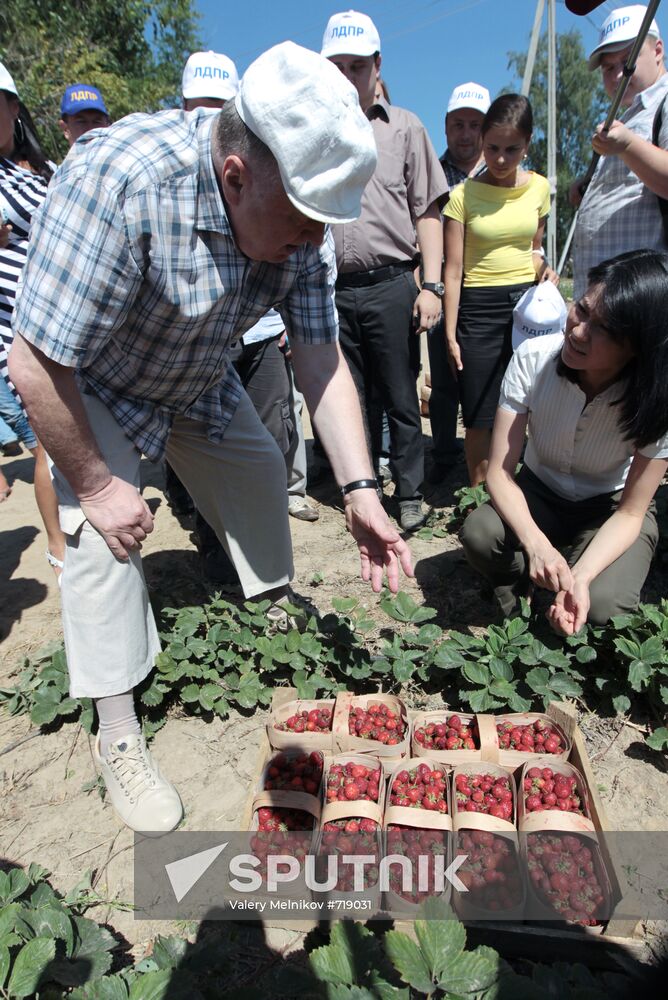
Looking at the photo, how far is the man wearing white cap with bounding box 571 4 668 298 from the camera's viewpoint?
104 inches

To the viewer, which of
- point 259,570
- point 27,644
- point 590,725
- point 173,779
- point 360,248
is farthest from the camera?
point 360,248

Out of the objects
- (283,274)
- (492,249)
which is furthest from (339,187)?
(492,249)

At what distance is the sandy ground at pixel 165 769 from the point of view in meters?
1.91

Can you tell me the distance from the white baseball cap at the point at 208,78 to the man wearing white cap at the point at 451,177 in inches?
52.7

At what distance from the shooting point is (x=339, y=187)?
4.63ft

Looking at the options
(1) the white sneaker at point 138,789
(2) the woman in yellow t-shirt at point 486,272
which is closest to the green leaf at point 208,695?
(1) the white sneaker at point 138,789

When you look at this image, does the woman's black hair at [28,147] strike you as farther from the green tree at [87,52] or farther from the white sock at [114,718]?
the green tree at [87,52]

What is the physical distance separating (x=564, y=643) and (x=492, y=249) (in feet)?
7.21

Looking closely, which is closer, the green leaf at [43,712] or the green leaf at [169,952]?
the green leaf at [169,952]

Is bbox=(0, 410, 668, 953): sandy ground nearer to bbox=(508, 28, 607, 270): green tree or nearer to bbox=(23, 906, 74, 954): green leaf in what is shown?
bbox=(23, 906, 74, 954): green leaf

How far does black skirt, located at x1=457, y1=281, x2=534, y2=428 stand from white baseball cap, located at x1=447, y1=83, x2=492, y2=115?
49.5 inches

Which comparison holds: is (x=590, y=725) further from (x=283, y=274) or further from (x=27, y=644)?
(x=27, y=644)

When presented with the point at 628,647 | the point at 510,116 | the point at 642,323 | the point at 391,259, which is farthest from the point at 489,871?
the point at 510,116

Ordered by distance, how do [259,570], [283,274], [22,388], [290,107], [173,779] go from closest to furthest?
[290,107] → [22,388] → [283,274] → [173,779] → [259,570]
